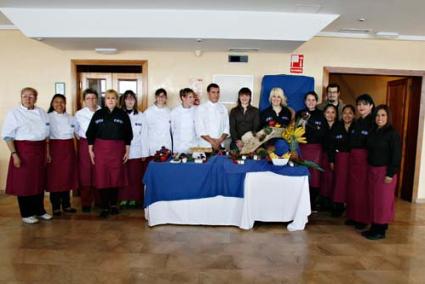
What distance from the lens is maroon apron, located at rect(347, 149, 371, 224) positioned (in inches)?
144

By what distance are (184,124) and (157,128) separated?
0.36 m

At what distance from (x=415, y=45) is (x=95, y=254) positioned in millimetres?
5154

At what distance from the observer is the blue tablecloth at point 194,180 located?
3590 mm

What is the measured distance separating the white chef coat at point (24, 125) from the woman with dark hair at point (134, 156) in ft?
3.12

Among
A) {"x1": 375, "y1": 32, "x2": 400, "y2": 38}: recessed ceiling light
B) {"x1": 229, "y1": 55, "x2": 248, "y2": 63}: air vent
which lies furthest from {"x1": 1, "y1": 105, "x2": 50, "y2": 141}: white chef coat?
{"x1": 375, "y1": 32, "x2": 400, "y2": 38}: recessed ceiling light

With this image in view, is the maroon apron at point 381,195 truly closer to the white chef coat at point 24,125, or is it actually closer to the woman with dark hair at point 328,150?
the woman with dark hair at point 328,150

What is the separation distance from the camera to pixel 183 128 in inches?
169

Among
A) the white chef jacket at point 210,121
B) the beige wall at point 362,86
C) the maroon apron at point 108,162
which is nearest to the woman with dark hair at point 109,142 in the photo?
the maroon apron at point 108,162

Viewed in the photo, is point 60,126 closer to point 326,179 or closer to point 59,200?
point 59,200

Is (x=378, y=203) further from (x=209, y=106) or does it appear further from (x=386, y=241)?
(x=209, y=106)

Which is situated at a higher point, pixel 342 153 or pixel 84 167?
pixel 342 153

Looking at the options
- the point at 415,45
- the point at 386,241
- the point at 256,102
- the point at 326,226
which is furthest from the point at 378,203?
the point at 415,45

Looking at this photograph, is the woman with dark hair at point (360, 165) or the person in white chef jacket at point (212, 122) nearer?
the woman with dark hair at point (360, 165)

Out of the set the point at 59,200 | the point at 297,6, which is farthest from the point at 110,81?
the point at 297,6
